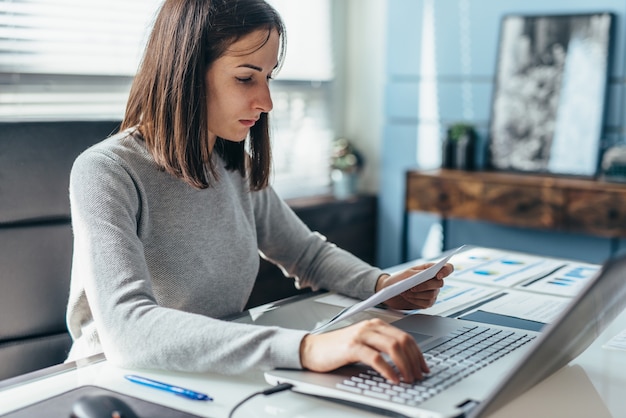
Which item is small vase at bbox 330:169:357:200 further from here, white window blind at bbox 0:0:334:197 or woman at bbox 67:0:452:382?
woman at bbox 67:0:452:382

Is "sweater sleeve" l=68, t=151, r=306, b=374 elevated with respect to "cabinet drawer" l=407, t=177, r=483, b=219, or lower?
elevated

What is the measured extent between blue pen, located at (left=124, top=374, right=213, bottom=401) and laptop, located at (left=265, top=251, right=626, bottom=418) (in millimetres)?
94

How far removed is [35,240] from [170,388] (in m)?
0.66

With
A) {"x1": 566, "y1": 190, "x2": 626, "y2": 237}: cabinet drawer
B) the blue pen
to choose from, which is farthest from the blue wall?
the blue pen

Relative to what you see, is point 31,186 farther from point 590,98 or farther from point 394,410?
point 590,98

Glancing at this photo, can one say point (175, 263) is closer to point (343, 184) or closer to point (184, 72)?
point (184, 72)

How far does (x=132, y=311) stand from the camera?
1.08 metres

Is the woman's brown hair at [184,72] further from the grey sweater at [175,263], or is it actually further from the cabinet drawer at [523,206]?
the cabinet drawer at [523,206]

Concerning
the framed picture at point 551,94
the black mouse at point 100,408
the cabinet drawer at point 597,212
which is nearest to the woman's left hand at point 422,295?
the black mouse at point 100,408

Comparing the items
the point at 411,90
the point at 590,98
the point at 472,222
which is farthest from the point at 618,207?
the point at 411,90

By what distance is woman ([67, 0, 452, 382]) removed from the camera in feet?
3.39

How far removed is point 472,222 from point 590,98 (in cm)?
81

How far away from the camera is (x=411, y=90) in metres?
3.72

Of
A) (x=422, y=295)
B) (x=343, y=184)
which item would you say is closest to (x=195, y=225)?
(x=422, y=295)
